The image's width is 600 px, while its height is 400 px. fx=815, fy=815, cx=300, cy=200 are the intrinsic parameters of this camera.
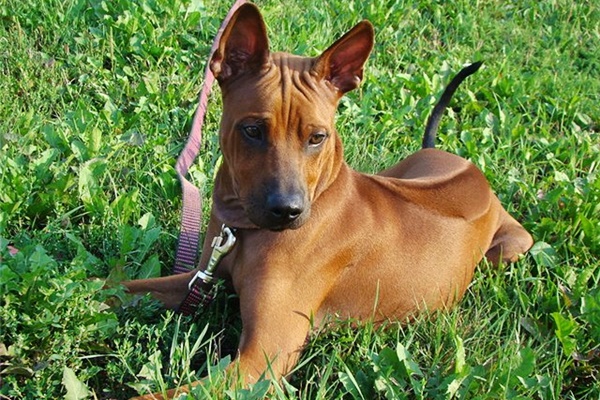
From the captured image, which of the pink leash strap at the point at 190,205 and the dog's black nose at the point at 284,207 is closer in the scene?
the dog's black nose at the point at 284,207

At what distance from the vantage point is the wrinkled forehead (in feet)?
12.3

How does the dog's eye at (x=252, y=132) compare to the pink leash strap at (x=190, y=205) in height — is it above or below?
above

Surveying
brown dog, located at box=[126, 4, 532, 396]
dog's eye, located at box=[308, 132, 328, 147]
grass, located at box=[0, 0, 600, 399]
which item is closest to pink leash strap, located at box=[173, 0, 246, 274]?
grass, located at box=[0, 0, 600, 399]

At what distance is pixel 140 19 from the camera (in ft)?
21.0

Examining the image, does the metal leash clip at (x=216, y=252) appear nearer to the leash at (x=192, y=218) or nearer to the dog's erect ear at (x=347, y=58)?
the leash at (x=192, y=218)

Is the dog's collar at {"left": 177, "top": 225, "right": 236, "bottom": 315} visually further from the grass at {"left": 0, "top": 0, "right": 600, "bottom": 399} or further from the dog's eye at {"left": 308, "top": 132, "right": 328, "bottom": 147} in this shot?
the dog's eye at {"left": 308, "top": 132, "right": 328, "bottom": 147}

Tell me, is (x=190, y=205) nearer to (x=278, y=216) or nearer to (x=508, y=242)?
(x=278, y=216)

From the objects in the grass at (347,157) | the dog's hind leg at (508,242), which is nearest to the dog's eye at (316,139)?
the grass at (347,157)

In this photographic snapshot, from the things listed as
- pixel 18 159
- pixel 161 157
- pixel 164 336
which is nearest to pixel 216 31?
pixel 161 157

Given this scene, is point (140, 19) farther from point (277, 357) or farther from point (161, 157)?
point (277, 357)

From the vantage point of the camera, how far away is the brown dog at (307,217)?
12.1 feet

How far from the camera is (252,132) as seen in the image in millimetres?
3748

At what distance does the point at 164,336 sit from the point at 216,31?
3465 mm

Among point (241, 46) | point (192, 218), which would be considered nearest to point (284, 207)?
point (241, 46)
